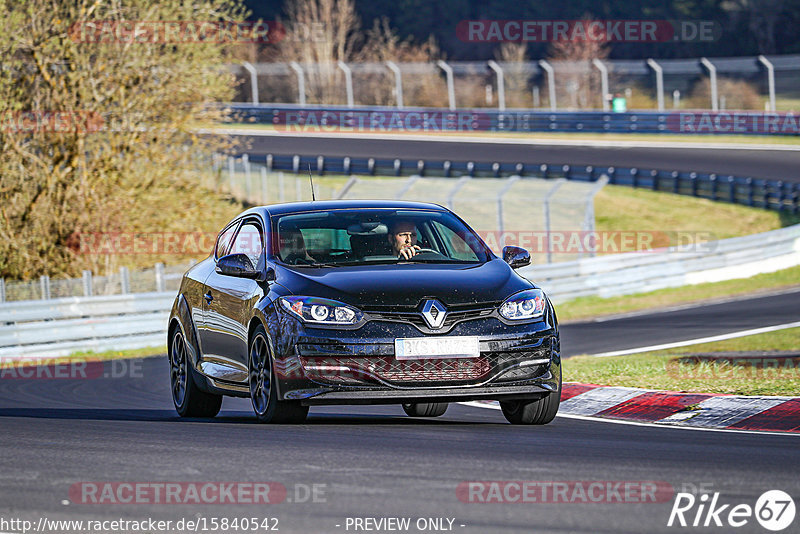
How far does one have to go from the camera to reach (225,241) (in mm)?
10867

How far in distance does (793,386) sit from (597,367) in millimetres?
3408

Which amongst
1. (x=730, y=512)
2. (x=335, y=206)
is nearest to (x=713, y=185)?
(x=335, y=206)

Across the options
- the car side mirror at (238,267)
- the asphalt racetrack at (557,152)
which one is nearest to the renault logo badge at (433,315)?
the car side mirror at (238,267)

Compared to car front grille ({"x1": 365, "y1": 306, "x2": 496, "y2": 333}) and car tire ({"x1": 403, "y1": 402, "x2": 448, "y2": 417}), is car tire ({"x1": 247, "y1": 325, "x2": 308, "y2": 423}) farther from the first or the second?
car tire ({"x1": 403, "y1": 402, "x2": 448, "y2": 417})

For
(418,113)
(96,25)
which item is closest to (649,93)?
(418,113)

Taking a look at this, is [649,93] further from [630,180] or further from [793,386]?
[793,386]

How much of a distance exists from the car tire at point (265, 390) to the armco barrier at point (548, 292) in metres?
12.5

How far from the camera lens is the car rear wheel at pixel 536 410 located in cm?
915

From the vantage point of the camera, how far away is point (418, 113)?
53.6 metres

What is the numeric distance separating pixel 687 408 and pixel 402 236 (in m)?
2.50

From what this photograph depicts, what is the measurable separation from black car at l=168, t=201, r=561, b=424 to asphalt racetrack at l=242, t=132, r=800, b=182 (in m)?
31.3

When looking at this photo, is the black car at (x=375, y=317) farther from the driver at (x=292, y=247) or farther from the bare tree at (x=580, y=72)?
the bare tree at (x=580, y=72)

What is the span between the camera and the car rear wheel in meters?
9.15

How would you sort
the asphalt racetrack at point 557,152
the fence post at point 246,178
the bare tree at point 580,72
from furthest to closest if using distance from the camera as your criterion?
the bare tree at point 580,72 < the asphalt racetrack at point 557,152 < the fence post at point 246,178
